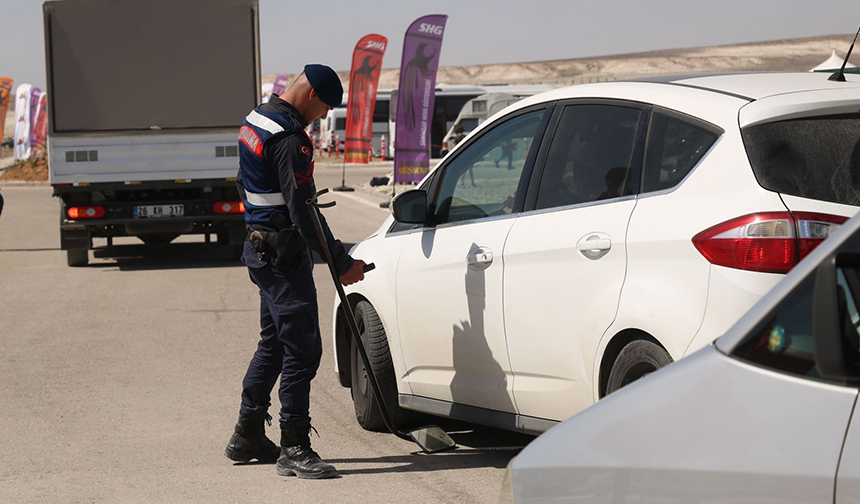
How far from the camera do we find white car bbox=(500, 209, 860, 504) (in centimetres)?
181

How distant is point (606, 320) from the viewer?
3980mm

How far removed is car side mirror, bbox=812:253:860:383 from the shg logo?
66.0 ft

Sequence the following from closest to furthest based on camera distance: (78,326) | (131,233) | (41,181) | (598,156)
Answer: (598,156)
(78,326)
(131,233)
(41,181)

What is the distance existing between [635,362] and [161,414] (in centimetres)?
345

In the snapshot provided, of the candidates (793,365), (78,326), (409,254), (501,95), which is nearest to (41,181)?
(501,95)

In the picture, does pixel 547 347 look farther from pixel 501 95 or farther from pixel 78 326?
pixel 501 95

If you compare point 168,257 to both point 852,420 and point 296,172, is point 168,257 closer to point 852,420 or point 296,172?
point 296,172

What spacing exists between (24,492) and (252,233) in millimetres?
1536

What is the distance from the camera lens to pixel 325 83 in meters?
4.98

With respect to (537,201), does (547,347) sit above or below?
below

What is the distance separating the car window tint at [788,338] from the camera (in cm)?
189

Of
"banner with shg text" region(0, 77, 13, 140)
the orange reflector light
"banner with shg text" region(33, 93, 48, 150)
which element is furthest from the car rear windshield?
"banner with shg text" region(33, 93, 48, 150)

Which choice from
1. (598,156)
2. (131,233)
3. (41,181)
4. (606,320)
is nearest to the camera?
(606,320)

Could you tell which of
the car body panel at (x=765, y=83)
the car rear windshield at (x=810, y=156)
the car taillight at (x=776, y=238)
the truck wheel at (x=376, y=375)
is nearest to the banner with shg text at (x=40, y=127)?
the truck wheel at (x=376, y=375)
